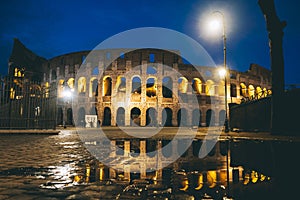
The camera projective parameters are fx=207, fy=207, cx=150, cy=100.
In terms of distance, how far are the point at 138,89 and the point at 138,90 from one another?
0.18 meters

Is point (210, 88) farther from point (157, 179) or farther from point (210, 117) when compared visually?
point (157, 179)

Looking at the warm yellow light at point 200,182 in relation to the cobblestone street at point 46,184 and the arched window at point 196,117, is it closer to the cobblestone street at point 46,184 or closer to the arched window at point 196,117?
the cobblestone street at point 46,184

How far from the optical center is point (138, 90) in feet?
111

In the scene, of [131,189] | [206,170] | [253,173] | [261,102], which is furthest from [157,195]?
[261,102]

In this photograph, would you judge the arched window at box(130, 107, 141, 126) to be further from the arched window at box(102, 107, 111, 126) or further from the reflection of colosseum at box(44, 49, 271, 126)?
the arched window at box(102, 107, 111, 126)

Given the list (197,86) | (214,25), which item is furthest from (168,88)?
(214,25)

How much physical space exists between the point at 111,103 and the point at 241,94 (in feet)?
72.4

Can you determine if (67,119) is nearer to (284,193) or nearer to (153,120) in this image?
(153,120)

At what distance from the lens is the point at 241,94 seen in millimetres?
35469

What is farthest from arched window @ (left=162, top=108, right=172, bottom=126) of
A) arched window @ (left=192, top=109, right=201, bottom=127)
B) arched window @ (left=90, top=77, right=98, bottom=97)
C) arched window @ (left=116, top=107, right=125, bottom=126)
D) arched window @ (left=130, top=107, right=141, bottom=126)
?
arched window @ (left=90, top=77, right=98, bottom=97)

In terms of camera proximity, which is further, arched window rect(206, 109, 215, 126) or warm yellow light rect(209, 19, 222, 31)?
arched window rect(206, 109, 215, 126)

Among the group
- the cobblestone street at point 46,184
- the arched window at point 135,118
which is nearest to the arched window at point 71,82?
the arched window at point 135,118

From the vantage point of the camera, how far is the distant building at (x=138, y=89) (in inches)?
1152

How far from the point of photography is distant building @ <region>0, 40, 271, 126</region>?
29250mm
